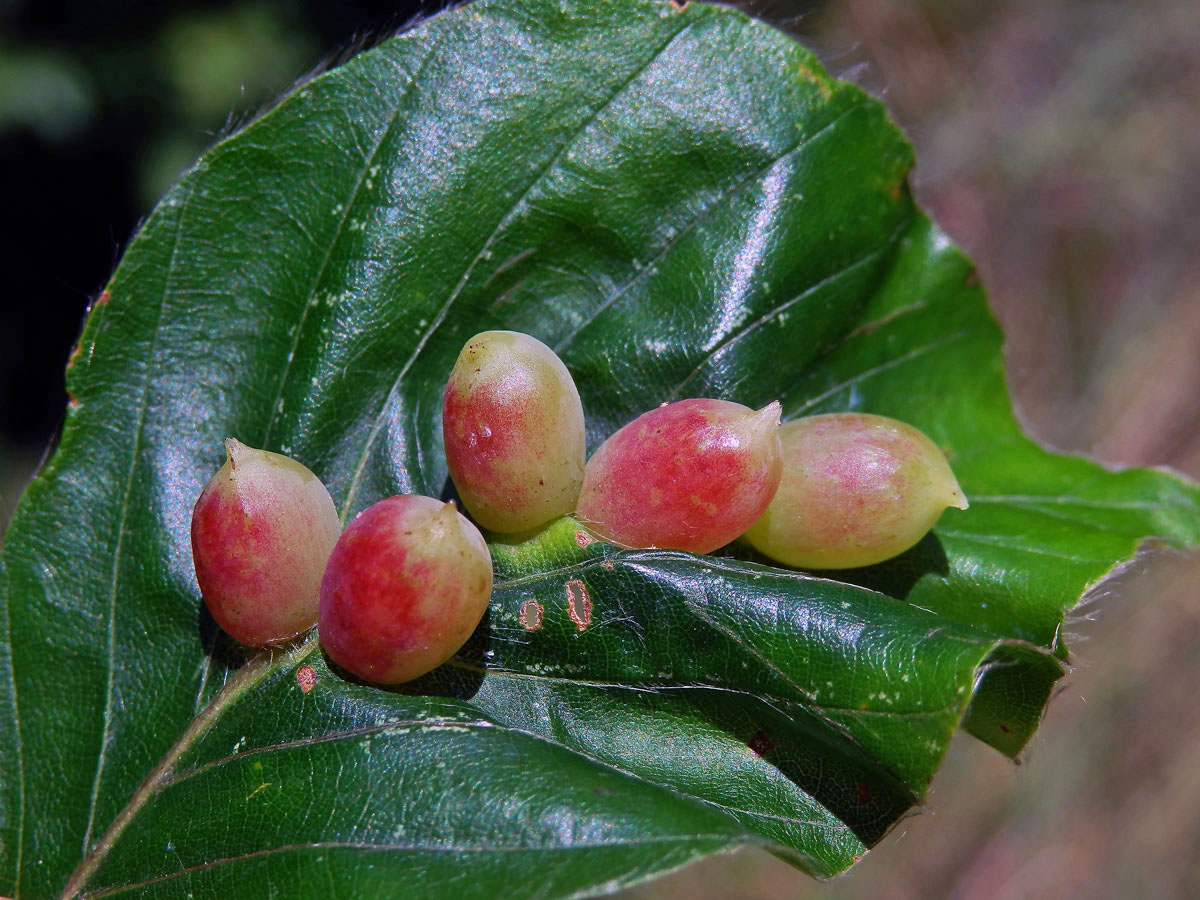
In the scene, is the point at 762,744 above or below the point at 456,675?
below

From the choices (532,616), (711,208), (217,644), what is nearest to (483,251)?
(711,208)

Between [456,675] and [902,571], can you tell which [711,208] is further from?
[456,675]

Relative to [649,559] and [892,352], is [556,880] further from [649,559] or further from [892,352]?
[892,352]

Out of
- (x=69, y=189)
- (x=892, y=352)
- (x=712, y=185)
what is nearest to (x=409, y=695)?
(x=712, y=185)

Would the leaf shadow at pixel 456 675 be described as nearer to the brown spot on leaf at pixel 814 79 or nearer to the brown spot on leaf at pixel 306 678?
the brown spot on leaf at pixel 306 678

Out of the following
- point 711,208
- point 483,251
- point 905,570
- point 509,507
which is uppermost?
point 483,251
